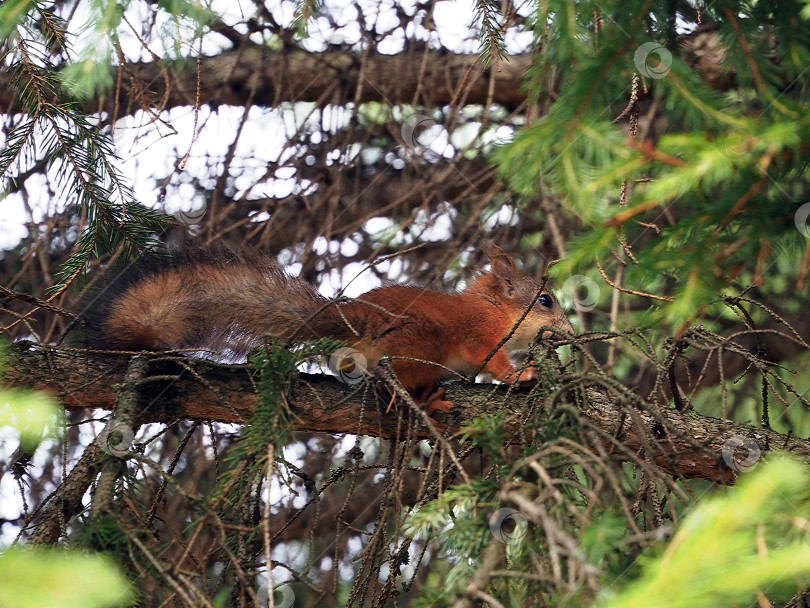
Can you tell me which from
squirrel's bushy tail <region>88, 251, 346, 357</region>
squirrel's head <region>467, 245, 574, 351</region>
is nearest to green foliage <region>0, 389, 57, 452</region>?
squirrel's bushy tail <region>88, 251, 346, 357</region>

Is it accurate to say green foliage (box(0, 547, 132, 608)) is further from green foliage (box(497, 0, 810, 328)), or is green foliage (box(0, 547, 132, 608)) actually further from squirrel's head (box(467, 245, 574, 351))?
squirrel's head (box(467, 245, 574, 351))

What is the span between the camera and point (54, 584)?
0.69 meters

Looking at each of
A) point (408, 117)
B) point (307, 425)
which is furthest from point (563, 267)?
point (408, 117)

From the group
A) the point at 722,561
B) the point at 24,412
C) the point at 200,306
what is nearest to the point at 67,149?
the point at 200,306

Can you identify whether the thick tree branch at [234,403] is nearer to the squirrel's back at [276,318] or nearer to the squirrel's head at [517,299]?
the squirrel's back at [276,318]

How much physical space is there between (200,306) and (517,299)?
1.50m

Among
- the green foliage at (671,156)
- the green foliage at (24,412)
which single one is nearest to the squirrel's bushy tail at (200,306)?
the green foliage at (671,156)

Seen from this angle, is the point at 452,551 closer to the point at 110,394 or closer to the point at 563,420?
the point at 563,420

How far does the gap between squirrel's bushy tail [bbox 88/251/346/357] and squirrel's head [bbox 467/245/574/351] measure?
40.1 inches

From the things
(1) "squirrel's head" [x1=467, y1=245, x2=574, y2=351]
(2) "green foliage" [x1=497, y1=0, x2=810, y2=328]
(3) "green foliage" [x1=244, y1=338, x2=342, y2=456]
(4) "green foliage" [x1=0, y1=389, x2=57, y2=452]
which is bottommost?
(1) "squirrel's head" [x1=467, y1=245, x2=574, y2=351]

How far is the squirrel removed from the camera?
208 centimetres

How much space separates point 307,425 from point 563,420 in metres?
0.87

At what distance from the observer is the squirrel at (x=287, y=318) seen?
208cm

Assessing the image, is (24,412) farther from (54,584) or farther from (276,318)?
(276,318)
